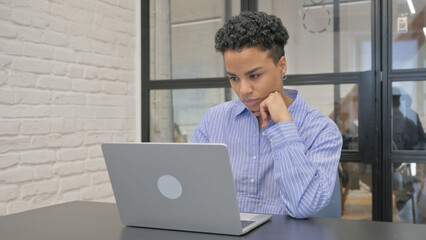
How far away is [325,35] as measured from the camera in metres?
2.46

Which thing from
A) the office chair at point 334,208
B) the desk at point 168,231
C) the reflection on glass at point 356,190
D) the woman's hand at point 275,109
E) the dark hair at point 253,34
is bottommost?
the reflection on glass at point 356,190

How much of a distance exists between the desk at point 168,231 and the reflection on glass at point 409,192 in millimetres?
1370

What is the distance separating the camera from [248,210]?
1.40 meters

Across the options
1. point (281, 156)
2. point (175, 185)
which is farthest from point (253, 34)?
point (175, 185)

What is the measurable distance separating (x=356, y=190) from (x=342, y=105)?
1.56 ft

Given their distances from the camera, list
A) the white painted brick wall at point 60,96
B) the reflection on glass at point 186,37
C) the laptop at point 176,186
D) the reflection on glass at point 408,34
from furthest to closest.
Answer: the reflection on glass at point 186,37 < the reflection on glass at point 408,34 < the white painted brick wall at point 60,96 < the laptop at point 176,186

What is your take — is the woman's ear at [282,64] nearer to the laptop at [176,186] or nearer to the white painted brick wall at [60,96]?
the laptop at [176,186]

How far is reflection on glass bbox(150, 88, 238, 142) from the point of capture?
280 centimetres

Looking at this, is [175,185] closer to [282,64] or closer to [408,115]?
[282,64]

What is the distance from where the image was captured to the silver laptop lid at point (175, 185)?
0.89 meters

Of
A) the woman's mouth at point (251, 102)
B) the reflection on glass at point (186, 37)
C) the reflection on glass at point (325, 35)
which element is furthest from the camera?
the reflection on glass at point (186, 37)

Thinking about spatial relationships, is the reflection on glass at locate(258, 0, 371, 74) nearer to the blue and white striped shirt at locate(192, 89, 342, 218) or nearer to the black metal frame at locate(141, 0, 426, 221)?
the black metal frame at locate(141, 0, 426, 221)

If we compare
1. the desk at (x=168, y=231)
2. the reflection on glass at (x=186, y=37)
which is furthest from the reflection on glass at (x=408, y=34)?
the desk at (x=168, y=231)

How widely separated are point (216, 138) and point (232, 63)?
1.20 feet
